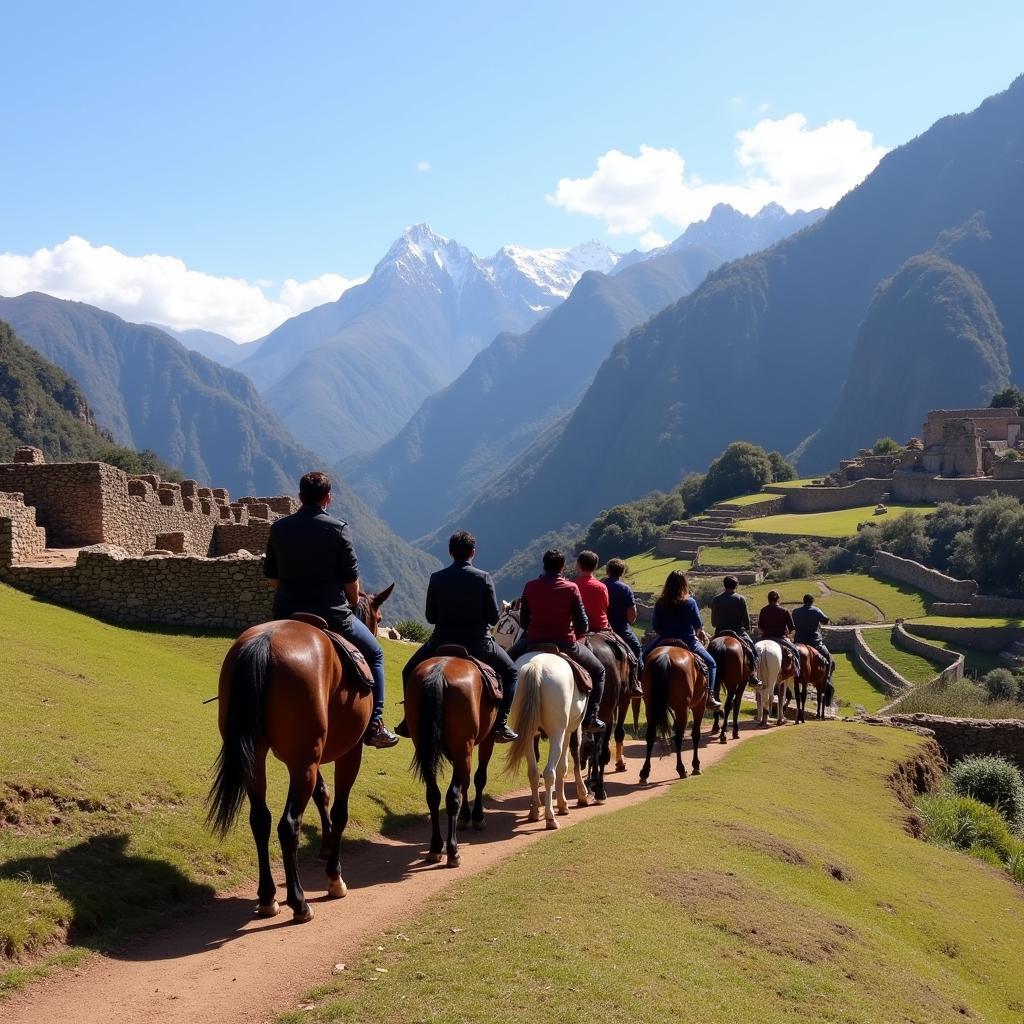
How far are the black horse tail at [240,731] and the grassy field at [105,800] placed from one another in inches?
50.9

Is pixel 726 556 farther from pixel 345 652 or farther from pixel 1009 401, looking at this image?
pixel 345 652

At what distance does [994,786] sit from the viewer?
71.2ft

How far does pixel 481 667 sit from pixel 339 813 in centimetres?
A: 224

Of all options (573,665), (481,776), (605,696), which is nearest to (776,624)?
(605,696)

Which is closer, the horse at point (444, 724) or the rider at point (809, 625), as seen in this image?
the horse at point (444, 724)

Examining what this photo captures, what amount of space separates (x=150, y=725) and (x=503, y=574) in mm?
178292

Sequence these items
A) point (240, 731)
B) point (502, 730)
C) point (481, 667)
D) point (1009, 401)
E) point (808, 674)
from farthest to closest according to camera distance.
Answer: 1. point (1009, 401)
2. point (808, 674)
3. point (502, 730)
4. point (481, 667)
5. point (240, 731)

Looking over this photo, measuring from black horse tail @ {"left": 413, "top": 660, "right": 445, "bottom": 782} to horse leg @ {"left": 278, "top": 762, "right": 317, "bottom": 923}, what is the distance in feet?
5.75

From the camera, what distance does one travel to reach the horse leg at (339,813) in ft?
30.2

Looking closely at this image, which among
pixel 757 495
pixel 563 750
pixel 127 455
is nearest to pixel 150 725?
pixel 563 750

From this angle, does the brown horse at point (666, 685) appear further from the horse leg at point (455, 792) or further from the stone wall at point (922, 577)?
the stone wall at point (922, 577)

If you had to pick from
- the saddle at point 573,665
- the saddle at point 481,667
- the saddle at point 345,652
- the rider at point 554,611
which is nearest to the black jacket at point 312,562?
the saddle at point 345,652

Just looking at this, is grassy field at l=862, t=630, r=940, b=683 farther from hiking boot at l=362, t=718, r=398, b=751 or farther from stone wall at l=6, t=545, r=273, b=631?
hiking boot at l=362, t=718, r=398, b=751

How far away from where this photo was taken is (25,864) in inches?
328
